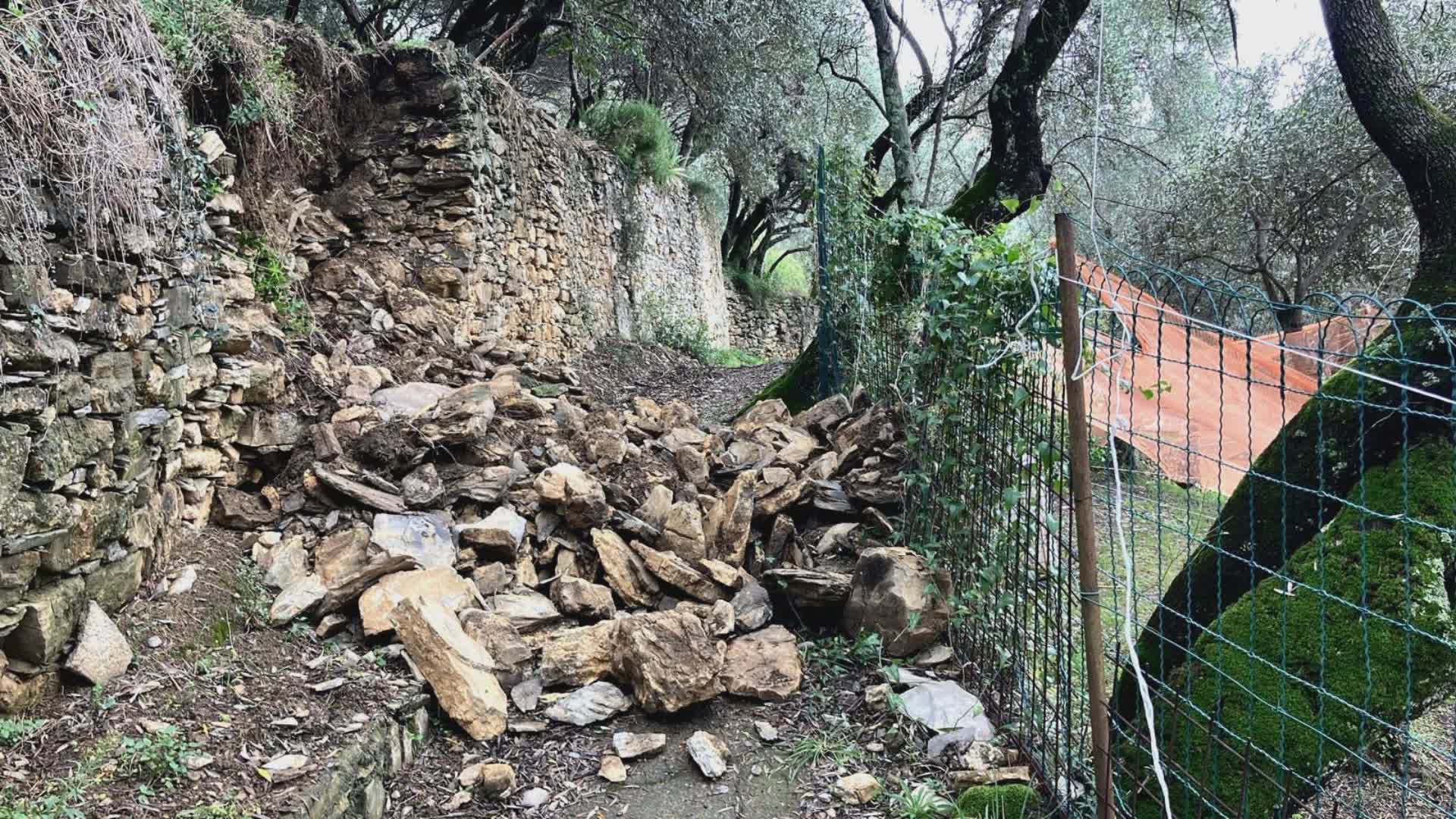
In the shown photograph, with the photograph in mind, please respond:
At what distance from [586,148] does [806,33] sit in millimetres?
3089

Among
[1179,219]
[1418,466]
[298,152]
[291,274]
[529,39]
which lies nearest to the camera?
[1418,466]

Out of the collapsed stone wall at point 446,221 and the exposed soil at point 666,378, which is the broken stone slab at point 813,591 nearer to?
the collapsed stone wall at point 446,221

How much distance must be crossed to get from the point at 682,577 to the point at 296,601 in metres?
1.42

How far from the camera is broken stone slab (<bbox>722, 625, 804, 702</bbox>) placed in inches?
118

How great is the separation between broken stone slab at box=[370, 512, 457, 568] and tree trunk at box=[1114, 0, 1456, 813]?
248 cm

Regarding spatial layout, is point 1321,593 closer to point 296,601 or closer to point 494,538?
point 494,538

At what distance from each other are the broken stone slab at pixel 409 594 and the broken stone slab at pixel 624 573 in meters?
0.54

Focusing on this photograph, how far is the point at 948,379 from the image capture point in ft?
10.7

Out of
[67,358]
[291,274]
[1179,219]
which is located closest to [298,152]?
[291,274]

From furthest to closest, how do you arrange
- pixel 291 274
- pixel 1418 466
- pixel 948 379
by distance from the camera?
pixel 291 274, pixel 948 379, pixel 1418 466

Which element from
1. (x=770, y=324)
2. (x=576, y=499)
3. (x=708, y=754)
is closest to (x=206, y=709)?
(x=708, y=754)

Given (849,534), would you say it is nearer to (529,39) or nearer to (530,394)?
(530,394)

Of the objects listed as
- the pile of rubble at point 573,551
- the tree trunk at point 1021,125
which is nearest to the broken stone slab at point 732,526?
the pile of rubble at point 573,551

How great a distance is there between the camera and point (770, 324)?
17.7 m
